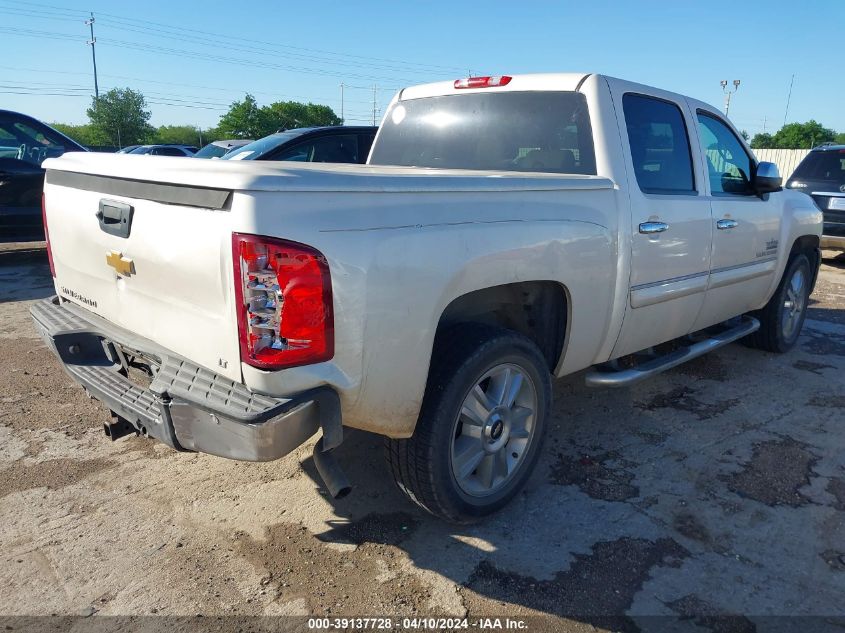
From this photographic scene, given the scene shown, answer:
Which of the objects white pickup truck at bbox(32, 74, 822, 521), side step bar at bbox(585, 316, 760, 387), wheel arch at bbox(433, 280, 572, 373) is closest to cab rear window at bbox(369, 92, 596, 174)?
white pickup truck at bbox(32, 74, 822, 521)

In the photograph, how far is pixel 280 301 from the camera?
2.08 m

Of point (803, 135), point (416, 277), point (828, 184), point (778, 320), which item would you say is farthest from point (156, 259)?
point (803, 135)

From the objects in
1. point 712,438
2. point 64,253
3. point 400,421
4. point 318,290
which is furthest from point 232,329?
point 712,438

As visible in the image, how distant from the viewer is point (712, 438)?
3.93 metres

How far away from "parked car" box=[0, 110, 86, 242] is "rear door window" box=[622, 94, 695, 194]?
22.8 ft

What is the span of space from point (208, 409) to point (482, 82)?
279 cm

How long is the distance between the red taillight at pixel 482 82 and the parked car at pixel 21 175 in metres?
5.88

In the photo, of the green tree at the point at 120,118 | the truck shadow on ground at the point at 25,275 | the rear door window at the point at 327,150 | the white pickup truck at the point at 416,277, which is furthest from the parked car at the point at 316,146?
the green tree at the point at 120,118

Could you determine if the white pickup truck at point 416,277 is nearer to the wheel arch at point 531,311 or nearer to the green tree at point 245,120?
the wheel arch at point 531,311

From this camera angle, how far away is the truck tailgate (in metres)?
2.17

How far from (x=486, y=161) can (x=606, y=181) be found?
0.86m

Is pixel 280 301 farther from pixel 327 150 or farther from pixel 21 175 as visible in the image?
pixel 21 175

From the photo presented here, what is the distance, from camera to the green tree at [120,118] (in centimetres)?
6638

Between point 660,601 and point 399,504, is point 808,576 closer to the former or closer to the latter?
point 660,601
